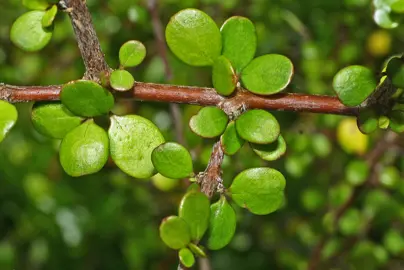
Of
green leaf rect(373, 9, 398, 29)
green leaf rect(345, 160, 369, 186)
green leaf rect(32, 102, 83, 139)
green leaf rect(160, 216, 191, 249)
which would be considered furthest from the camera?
green leaf rect(345, 160, 369, 186)

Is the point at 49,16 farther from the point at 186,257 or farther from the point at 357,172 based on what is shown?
the point at 357,172

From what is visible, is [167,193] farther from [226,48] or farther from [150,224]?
[226,48]

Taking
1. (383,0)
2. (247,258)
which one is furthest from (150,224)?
(383,0)

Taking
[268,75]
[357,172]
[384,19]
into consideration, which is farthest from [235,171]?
[268,75]

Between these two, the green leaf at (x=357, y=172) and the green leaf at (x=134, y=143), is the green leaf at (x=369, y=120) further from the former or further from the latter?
the green leaf at (x=357, y=172)

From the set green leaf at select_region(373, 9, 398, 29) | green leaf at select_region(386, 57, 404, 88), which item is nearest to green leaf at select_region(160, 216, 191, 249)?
green leaf at select_region(386, 57, 404, 88)

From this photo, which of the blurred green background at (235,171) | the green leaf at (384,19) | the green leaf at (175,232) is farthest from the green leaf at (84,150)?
the blurred green background at (235,171)

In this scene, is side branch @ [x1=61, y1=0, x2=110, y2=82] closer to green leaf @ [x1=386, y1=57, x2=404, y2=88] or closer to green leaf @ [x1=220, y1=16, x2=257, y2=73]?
green leaf @ [x1=220, y1=16, x2=257, y2=73]
